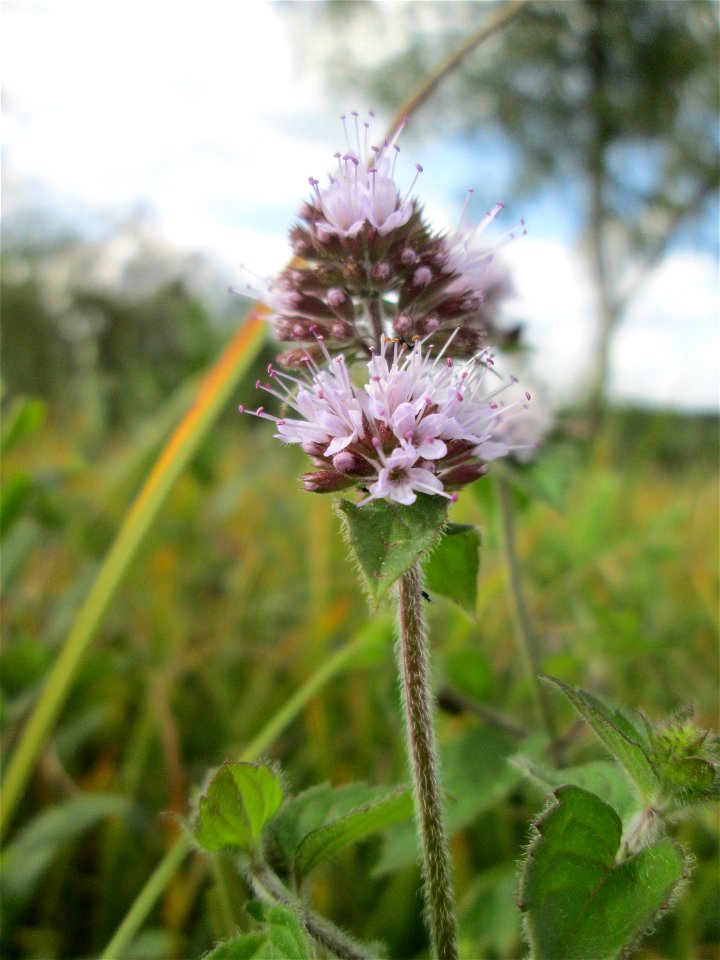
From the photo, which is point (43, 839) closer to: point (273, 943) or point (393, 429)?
point (273, 943)

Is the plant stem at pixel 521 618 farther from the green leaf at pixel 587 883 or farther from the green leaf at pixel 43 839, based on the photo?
the green leaf at pixel 43 839

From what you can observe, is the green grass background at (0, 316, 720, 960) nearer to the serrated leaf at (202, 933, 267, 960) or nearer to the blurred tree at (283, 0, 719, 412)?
the serrated leaf at (202, 933, 267, 960)

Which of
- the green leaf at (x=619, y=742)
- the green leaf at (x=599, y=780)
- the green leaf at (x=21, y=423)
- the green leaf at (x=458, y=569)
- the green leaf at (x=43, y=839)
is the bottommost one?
the green leaf at (x=43, y=839)

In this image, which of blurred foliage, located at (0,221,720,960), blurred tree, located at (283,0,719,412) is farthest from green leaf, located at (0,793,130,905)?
blurred tree, located at (283,0,719,412)

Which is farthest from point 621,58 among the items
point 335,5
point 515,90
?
point 335,5

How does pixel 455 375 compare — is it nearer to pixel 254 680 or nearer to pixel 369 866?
pixel 369 866

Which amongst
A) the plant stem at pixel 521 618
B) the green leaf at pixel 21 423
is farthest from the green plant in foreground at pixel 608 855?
the green leaf at pixel 21 423
